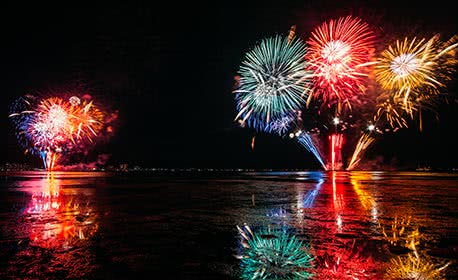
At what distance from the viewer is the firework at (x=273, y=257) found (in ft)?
16.1

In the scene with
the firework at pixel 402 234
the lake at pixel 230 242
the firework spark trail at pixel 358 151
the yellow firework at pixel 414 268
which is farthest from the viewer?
the firework spark trail at pixel 358 151

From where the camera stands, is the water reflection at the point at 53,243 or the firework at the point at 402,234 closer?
the water reflection at the point at 53,243

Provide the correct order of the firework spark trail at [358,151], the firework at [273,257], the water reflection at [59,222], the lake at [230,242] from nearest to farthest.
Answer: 1. the firework at [273,257]
2. the lake at [230,242]
3. the water reflection at [59,222]
4. the firework spark trail at [358,151]

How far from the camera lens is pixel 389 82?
29.6 m

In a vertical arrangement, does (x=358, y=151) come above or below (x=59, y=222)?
above

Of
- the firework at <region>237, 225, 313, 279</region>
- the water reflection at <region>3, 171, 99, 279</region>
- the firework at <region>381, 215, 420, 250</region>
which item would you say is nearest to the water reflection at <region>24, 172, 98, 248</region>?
the water reflection at <region>3, 171, 99, 279</region>

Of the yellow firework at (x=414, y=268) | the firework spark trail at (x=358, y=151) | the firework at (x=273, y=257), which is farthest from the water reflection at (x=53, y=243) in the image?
the firework spark trail at (x=358, y=151)

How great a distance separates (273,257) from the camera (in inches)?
225

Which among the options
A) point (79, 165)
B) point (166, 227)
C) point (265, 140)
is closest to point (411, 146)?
point (265, 140)

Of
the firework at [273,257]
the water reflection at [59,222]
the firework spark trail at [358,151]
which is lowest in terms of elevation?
the water reflection at [59,222]

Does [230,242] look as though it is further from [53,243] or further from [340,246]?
[53,243]

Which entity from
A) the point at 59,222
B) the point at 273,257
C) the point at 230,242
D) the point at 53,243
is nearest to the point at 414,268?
the point at 273,257

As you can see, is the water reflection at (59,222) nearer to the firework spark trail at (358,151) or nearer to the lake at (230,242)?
the lake at (230,242)

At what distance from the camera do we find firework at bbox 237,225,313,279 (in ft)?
16.1
